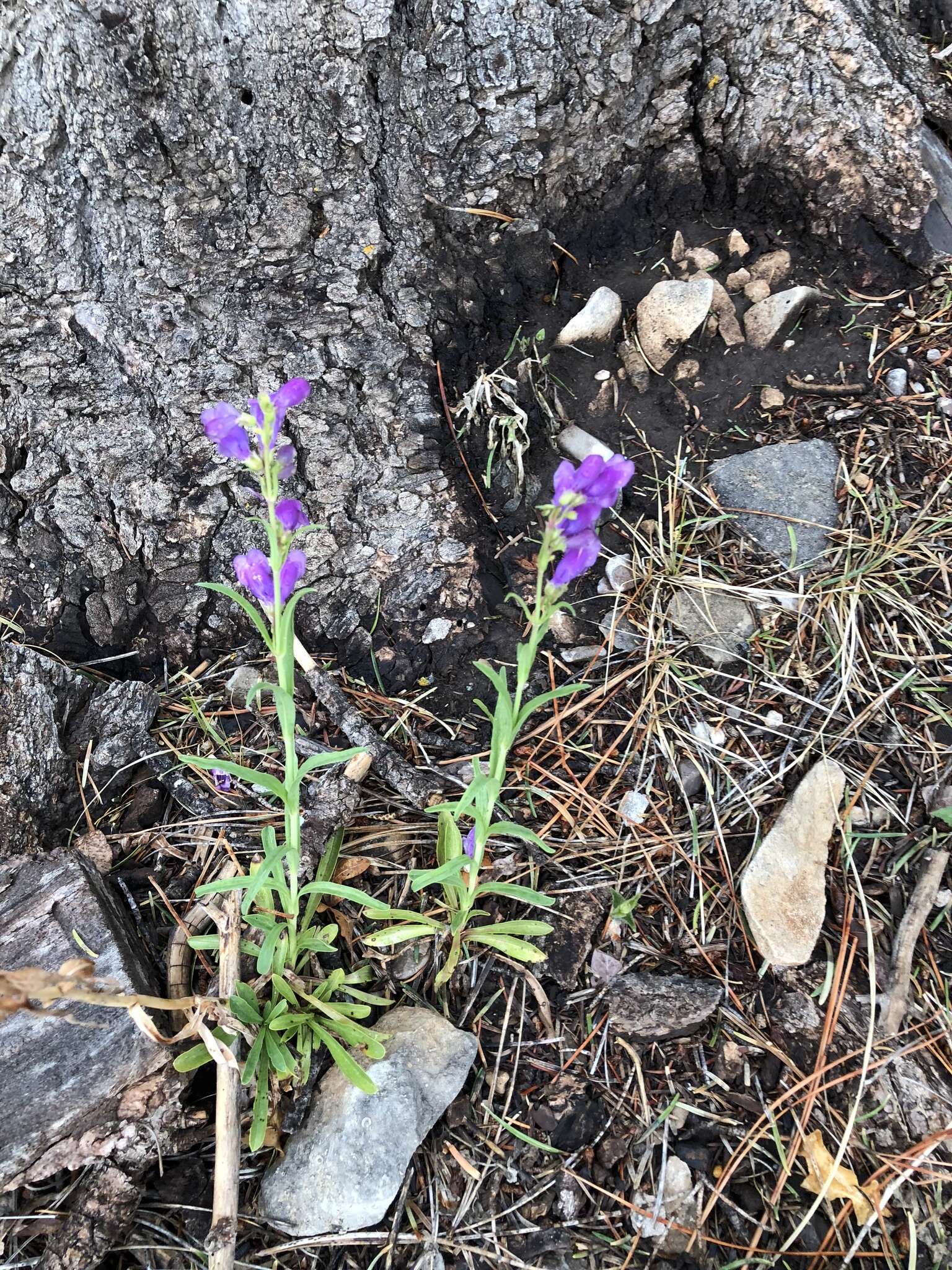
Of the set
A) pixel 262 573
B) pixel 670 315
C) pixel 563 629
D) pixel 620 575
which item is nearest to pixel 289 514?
pixel 262 573

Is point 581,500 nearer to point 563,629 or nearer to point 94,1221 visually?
point 563,629

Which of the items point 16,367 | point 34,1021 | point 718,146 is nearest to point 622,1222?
point 34,1021

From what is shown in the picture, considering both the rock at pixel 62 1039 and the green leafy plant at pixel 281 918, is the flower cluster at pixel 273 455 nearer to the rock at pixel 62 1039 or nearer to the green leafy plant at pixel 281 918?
the green leafy plant at pixel 281 918

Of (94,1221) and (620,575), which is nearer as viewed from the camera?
(94,1221)

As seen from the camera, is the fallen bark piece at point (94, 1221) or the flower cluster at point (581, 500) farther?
the fallen bark piece at point (94, 1221)

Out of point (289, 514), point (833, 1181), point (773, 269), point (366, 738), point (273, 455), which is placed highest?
point (273, 455)

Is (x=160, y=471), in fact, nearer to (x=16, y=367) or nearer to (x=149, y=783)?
(x=16, y=367)

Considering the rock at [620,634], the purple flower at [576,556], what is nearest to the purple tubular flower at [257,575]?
the purple flower at [576,556]
